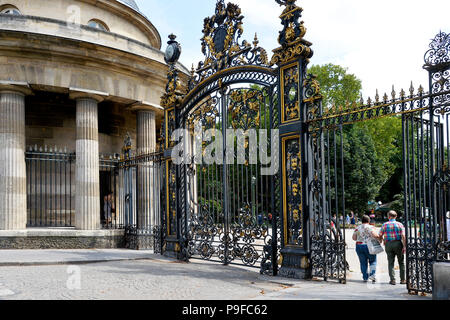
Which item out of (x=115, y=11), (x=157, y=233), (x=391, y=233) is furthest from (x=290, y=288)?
(x=115, y=11)

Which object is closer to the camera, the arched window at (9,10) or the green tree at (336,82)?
the arched window at (9,10)

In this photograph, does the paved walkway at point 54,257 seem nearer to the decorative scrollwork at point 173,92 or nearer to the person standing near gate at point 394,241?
the decorative scrollwork at point 173,92

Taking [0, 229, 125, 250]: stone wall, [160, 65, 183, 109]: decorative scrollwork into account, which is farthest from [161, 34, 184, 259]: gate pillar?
[0, 229, 125, 250]: stone wall

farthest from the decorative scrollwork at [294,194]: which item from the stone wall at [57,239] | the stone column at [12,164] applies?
the stone column at [12,164]

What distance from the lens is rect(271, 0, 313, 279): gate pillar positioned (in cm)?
836

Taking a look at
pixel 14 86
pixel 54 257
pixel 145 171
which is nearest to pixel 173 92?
pixel 145 171

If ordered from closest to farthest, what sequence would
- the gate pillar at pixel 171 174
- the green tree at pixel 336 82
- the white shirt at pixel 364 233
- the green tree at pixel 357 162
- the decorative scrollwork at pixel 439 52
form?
1. the decorative scrollwork at pixel 439 52
2. the white shirt at pixel 364 233
3. the gate pillar at pixel 171 174
4. the green tree at pixel 357 162
5. the green tree at pixel 336 82

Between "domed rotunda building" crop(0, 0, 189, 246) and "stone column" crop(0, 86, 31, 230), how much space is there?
0.09ft

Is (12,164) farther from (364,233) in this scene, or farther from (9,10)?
(364,233)

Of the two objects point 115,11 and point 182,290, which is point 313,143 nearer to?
point 182,290

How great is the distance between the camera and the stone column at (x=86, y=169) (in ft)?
48.8

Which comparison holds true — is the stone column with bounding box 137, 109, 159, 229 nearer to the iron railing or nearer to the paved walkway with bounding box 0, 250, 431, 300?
the iron railing

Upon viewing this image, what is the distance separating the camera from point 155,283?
323 inches

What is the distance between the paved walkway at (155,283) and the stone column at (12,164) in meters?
3.06
